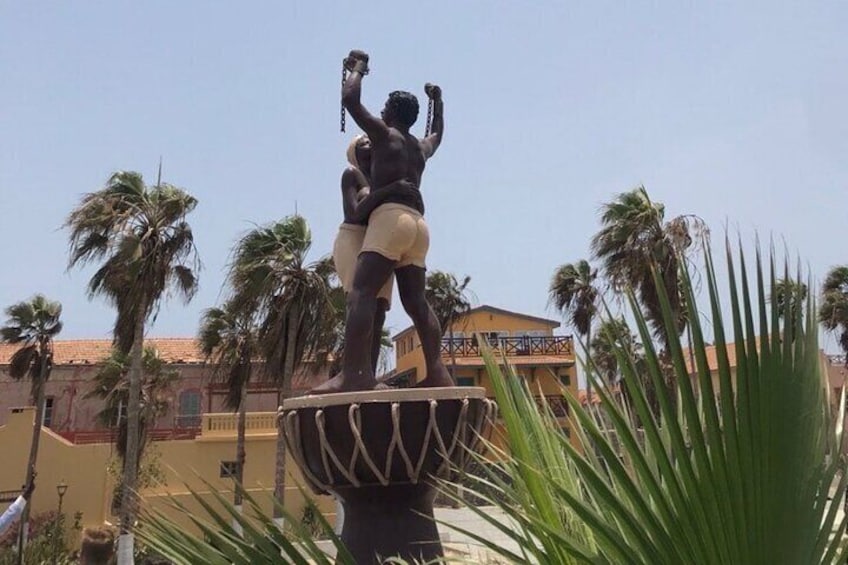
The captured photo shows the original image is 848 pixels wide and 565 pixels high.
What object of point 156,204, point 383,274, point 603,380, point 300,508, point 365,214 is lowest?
point 300,508

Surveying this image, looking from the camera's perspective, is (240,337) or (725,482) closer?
(725,482)

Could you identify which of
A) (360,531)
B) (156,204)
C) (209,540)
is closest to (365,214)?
(360,531)

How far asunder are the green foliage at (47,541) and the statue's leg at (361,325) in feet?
40.3

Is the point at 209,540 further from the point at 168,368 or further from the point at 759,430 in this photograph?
the point at 168,368

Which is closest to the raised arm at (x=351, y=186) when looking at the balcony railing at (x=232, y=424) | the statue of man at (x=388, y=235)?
the statue of man at (x=388, y=235)

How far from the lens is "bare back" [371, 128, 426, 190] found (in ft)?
16.6

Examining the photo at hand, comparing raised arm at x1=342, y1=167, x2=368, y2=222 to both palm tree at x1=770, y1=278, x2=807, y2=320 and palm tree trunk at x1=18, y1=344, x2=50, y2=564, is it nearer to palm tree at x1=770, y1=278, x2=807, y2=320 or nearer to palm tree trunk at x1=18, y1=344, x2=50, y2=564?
palm tree at x1=770, y1=278, x2=807, y2=320

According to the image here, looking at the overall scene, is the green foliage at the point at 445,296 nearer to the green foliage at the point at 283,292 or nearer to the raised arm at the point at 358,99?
the green foliage at the point at 283,292

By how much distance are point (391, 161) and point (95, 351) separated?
30.3 metres

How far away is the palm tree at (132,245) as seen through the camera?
15.0 meters

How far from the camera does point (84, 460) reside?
72.7ft

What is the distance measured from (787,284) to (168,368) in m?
30.2

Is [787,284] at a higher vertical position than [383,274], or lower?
lower

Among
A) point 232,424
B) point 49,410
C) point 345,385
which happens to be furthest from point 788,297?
point 49,410
